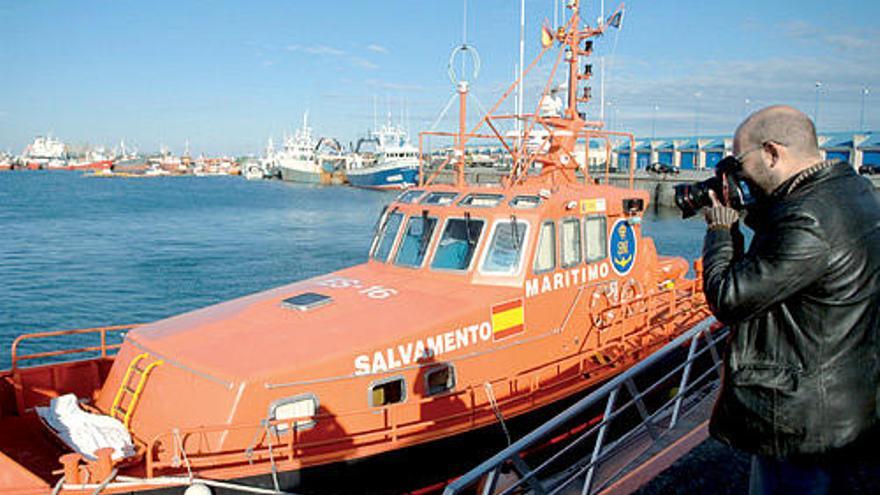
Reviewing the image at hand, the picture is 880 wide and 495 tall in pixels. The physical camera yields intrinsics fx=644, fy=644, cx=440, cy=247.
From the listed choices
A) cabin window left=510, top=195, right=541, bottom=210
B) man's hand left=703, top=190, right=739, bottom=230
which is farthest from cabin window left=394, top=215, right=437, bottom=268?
man's hand left=703, top=190, right=739, bottom=230

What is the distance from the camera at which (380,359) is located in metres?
6.30

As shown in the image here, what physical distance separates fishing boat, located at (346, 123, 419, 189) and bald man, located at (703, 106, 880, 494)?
2802 inches

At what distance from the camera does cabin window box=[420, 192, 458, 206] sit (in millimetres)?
8416

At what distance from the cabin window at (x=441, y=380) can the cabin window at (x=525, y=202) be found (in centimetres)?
228

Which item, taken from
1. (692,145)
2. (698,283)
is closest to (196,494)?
(698,283)

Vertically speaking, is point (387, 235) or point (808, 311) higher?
point (808, 311)

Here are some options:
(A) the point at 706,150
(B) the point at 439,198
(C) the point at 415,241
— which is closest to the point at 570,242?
(B) the point at 439,198

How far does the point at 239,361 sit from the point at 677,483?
389 cm

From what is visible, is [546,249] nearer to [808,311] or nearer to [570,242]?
[570,242]

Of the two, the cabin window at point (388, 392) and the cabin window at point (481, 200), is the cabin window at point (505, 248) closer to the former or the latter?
the cabin window at point (481, 200)

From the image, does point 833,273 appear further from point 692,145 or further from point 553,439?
point 692,145

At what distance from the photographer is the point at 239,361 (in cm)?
597

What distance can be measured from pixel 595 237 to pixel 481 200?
1690 millimetres

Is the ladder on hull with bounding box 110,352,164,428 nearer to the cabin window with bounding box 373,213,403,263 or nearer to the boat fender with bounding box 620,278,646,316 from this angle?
the cabin window with bounding box 373,213,403,263
